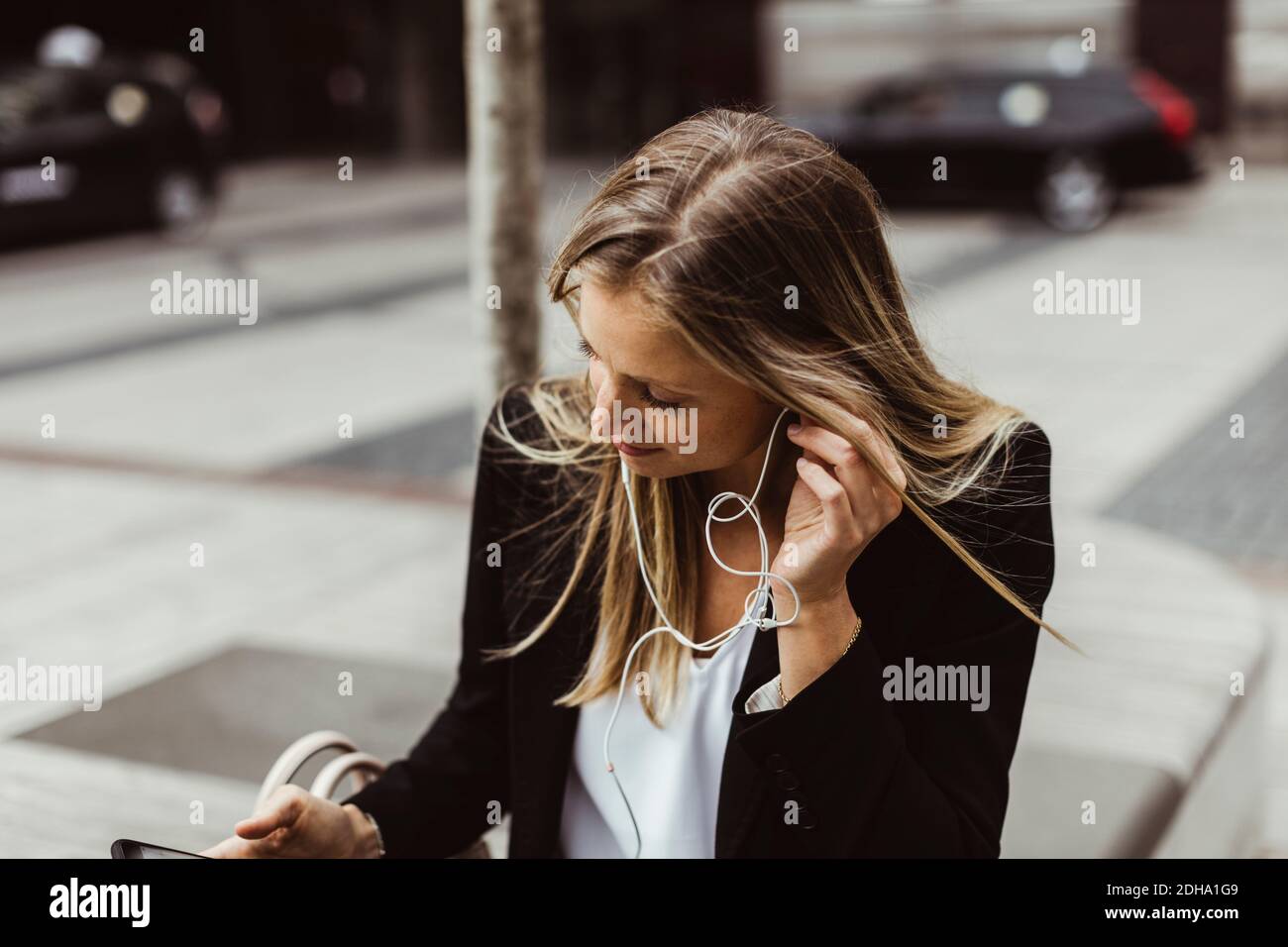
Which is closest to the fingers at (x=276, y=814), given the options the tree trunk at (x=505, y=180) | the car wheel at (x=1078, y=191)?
the tree trunk at (x=505, y=180)

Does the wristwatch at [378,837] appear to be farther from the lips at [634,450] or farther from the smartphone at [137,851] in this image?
the lips at [634,450]

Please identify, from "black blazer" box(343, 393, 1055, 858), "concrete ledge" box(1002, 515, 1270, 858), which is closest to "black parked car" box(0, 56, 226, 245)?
"concrete ledge" box(1002, 515, 1270, 858)

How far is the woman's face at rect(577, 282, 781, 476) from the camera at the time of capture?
1.69 meters

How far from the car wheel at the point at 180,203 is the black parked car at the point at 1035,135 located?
21.1 feet

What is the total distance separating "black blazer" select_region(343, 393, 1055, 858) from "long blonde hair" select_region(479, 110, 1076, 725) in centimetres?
5

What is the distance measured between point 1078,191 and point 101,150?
988 cm

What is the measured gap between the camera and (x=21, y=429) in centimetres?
829

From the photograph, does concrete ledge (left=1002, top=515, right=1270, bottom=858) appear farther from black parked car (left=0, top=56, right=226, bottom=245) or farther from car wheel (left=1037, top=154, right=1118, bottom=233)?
black parked car (left=0, top=56, right=226, bottom=245)

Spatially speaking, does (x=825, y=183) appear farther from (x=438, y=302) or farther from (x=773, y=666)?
(x=438, y=302)

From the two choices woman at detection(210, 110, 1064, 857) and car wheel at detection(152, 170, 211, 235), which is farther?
car wheel at detection(152, 170, 211, 235)

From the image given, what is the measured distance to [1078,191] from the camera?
16.4 metres
